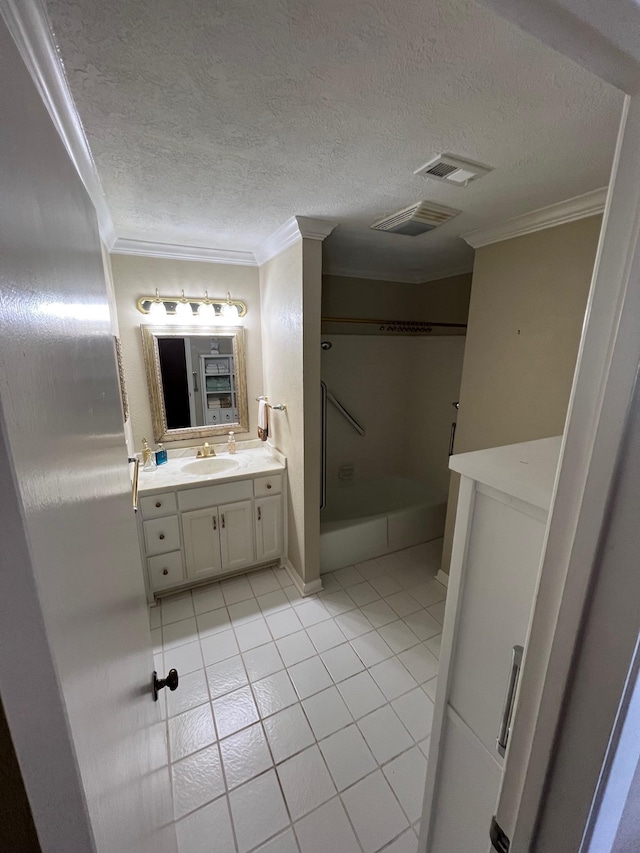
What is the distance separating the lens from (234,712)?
161 cm

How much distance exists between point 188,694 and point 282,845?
74 centimetres

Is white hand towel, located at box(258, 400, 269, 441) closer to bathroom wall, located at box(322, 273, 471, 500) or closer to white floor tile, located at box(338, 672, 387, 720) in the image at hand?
bathroom wall, located at box(322, 273, 471, 500)

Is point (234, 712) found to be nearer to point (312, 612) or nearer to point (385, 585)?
point (312, 612)

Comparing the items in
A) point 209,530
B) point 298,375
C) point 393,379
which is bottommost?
point 209,530

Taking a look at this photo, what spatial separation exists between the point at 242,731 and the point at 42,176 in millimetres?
2056

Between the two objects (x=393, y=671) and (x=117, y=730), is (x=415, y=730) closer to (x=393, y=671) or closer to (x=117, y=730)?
(x=393, y=671)

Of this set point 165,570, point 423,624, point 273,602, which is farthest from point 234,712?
point 423,624

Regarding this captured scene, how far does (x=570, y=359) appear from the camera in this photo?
64.4 inches

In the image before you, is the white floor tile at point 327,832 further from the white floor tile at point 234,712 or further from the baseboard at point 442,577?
the baseboard at point 442,577

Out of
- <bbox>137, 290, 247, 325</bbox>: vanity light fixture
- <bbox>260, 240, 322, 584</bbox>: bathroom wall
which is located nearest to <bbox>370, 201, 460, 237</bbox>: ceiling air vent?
<bbox>260, 240, 322, 584</bbox>: bathroom wall

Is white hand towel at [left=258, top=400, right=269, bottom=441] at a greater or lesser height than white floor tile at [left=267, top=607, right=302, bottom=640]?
greater

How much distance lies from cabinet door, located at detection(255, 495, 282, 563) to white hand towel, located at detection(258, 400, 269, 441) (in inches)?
19.3

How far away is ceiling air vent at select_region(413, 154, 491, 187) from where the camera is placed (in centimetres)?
120

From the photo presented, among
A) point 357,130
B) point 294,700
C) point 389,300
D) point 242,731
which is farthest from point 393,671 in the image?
point 389,300
